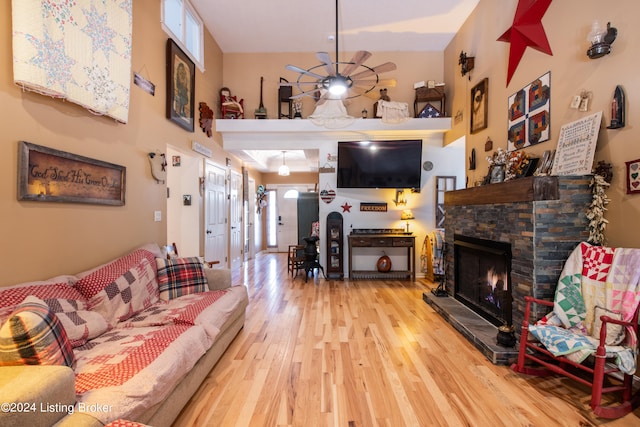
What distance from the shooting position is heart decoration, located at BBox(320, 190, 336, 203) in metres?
5.48

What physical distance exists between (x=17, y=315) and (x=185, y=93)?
363 centimetres

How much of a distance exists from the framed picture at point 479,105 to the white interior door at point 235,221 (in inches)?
175

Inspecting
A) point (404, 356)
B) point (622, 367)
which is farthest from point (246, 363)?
point (622, 367)

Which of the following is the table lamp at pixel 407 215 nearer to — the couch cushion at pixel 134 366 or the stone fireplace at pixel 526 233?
the stone fireplace at pixel 526 233

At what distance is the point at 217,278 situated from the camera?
3.12m

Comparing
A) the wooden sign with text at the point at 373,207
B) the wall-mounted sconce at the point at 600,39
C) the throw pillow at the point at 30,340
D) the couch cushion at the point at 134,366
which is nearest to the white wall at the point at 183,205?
the couch cushion at the point at 134,366

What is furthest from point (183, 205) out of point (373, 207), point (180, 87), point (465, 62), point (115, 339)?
point (465, 62)

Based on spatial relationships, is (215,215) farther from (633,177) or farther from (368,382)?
(633,177)

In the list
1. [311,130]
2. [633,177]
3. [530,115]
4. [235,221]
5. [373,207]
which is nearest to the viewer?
[633,177]

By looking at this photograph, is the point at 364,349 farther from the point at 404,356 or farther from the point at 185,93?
the point at 185,93

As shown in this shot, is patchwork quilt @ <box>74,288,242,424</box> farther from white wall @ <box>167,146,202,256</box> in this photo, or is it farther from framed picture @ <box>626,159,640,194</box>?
framed picture @ <box>626,159,640,194</box>

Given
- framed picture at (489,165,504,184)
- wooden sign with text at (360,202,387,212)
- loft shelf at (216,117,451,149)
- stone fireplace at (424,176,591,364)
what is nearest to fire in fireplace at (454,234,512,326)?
stone fireplace at (424,176,591,364)

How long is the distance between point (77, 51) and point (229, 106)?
3159mm

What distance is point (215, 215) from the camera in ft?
17.1
